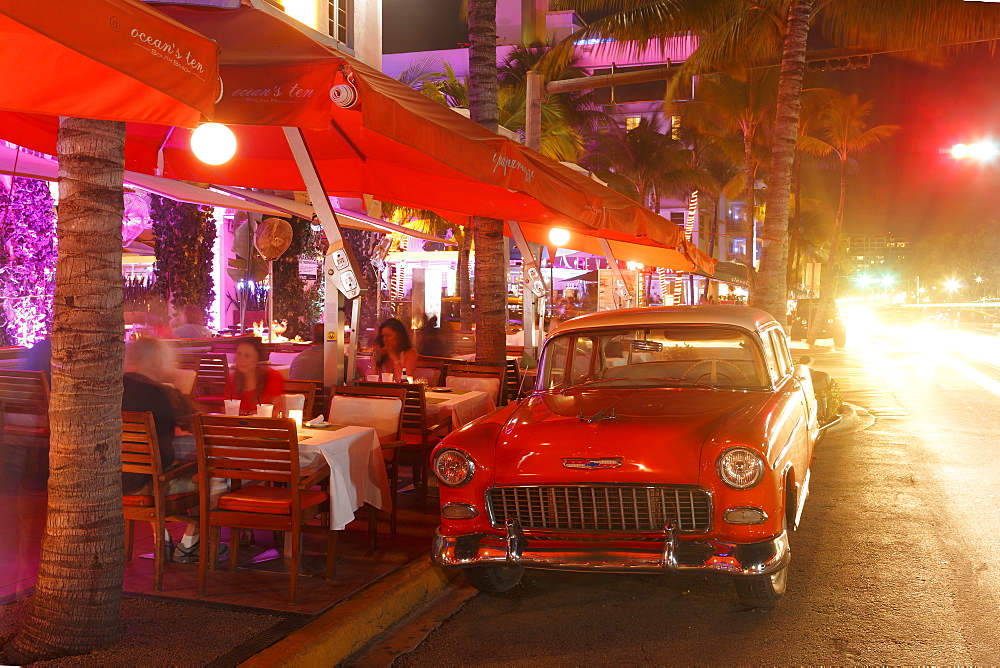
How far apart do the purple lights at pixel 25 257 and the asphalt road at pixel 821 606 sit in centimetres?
1177

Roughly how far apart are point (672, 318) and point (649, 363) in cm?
47

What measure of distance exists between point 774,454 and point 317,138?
562 cm

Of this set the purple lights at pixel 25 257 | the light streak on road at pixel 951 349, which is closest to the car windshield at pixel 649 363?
the purple lights at pixel 25 257

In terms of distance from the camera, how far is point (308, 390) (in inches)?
310

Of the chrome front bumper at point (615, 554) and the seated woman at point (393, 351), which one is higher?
the seated woman at point (393, 351)

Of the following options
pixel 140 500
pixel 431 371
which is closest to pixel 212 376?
pixel 431 371

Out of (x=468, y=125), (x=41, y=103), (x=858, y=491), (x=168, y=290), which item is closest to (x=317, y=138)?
(x=468, y=125)

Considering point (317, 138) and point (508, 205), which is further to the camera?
point (508, 205)

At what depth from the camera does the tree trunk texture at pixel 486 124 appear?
37.4 feet

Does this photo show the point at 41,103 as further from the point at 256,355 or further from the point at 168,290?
the point at 168,290

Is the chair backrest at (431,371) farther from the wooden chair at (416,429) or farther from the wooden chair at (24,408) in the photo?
the wooden chair at (24,408)

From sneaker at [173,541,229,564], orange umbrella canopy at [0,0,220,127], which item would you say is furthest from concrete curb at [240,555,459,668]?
orange umbrella canopy at [0,0,220,127]

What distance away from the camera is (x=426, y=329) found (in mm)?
15898

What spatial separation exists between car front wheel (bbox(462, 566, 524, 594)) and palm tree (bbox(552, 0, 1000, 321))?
440 inches
